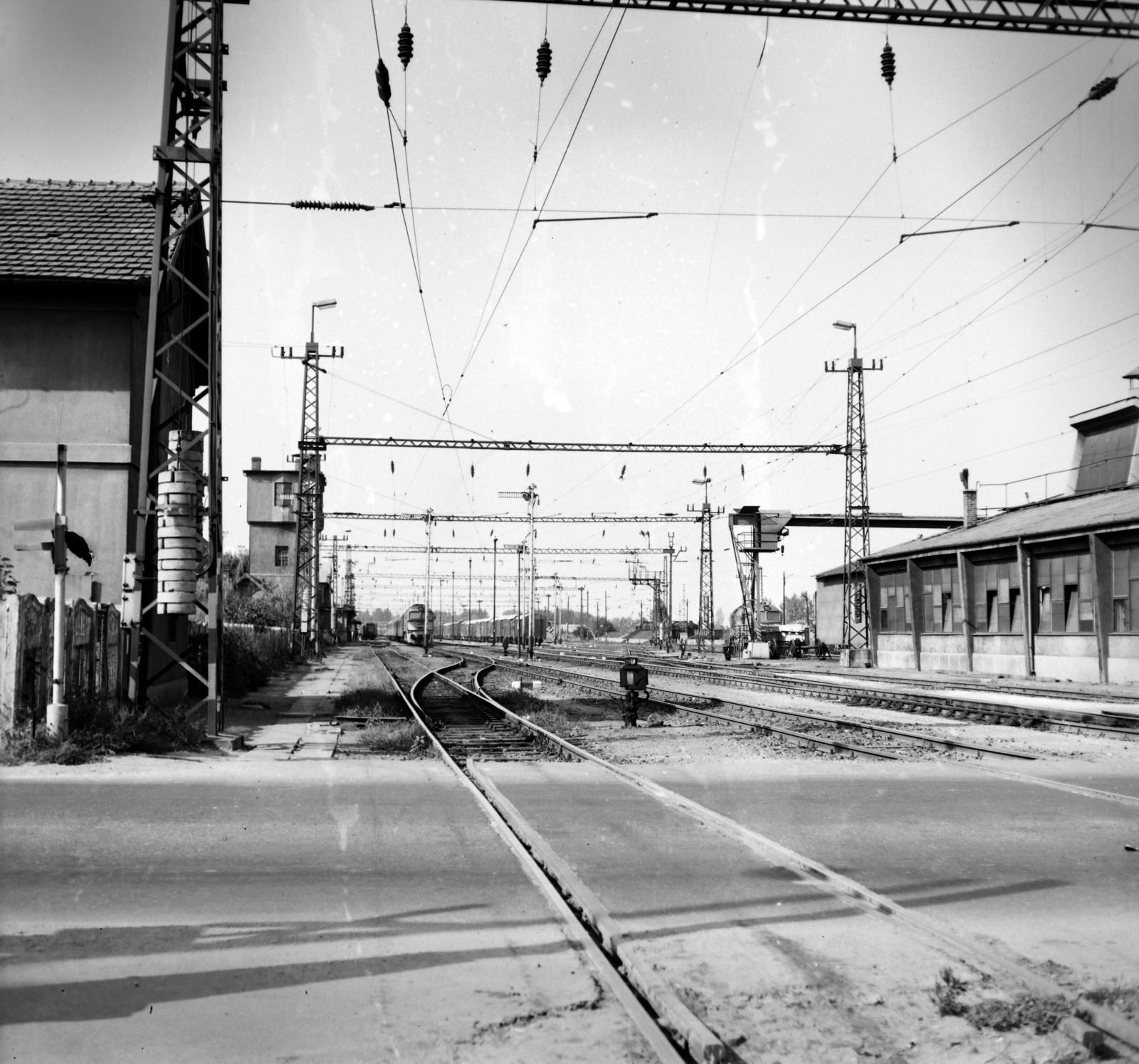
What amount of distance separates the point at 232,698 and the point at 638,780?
567 inches

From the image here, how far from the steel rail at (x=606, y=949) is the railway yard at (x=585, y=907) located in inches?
0.9

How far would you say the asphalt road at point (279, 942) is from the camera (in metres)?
4.79

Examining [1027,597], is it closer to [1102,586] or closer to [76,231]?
[1102,586]

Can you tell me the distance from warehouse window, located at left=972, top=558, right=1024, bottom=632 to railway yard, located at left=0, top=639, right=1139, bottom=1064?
2697cm

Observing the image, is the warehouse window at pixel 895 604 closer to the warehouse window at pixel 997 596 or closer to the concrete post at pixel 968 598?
the concrete post at pixel 968 598

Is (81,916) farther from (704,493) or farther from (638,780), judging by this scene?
(704,493)

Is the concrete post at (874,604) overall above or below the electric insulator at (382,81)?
below

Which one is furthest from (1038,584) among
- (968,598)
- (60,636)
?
(60,636)

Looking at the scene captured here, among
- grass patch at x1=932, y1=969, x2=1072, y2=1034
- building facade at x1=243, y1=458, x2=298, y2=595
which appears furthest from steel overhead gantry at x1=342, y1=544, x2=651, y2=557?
grass patch at x1=932, y1=969, x2=1072, y2=1034

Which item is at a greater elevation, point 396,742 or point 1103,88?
point 1103,88

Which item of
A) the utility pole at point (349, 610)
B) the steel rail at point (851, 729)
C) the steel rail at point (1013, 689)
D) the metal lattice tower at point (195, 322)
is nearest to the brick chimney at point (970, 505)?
the steel rail at point (1013, 689)

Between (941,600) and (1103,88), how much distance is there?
113ft

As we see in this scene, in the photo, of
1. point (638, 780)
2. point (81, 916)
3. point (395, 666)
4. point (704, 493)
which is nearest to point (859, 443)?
point (395, 666)

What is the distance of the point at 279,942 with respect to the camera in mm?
6133
